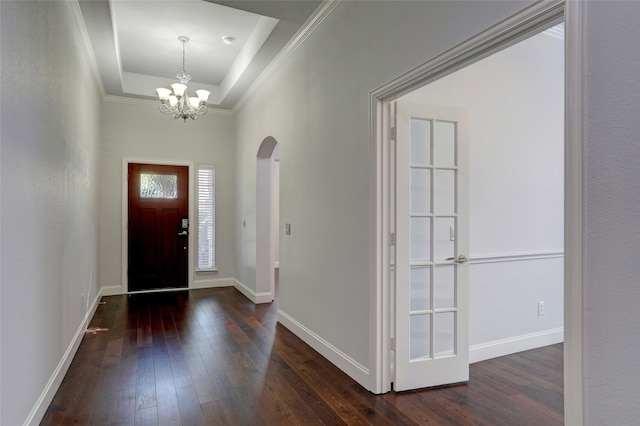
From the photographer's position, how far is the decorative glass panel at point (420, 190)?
8.73 feet

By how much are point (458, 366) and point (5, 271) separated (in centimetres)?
285

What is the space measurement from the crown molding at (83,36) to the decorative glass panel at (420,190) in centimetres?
309

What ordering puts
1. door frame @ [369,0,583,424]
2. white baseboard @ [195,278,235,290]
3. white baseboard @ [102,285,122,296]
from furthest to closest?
white baseboard @ [195,278,235,290] < white baseboard @ [102,285,122,296] < door frame @ [369,0,583,424]

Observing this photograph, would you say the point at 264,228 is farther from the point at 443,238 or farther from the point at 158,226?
the point at 443,238

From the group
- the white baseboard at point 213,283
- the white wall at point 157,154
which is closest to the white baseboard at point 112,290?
the white wall at point 157,154

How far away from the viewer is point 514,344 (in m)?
3.29

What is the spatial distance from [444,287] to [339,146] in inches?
54.4

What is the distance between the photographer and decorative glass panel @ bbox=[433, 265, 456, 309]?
270cm

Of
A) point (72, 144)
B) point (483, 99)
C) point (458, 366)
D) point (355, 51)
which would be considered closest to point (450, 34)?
point (355, 51)

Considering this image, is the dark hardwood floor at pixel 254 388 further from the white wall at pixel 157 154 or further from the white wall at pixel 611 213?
the white wall at pixel 157 154

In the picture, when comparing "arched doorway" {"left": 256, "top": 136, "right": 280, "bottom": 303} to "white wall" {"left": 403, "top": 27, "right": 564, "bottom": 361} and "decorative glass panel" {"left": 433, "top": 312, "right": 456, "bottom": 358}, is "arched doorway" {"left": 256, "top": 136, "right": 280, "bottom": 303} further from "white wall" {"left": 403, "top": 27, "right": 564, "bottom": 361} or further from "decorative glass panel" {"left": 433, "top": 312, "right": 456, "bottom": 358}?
"decorative glass panel" {"left": 433, "top": 312, "right": 456, "bottom": 358}

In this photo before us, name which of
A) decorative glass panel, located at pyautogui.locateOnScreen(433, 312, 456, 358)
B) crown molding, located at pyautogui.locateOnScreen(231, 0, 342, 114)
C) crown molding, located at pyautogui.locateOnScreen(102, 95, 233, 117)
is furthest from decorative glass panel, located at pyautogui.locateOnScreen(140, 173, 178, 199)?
decorative glass panel, located at pyautogui.locateOnScreen(433, 312, 456, 358)

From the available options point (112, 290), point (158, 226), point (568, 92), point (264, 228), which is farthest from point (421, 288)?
point (112, 290)

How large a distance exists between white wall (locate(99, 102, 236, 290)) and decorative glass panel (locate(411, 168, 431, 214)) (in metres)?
4.50
